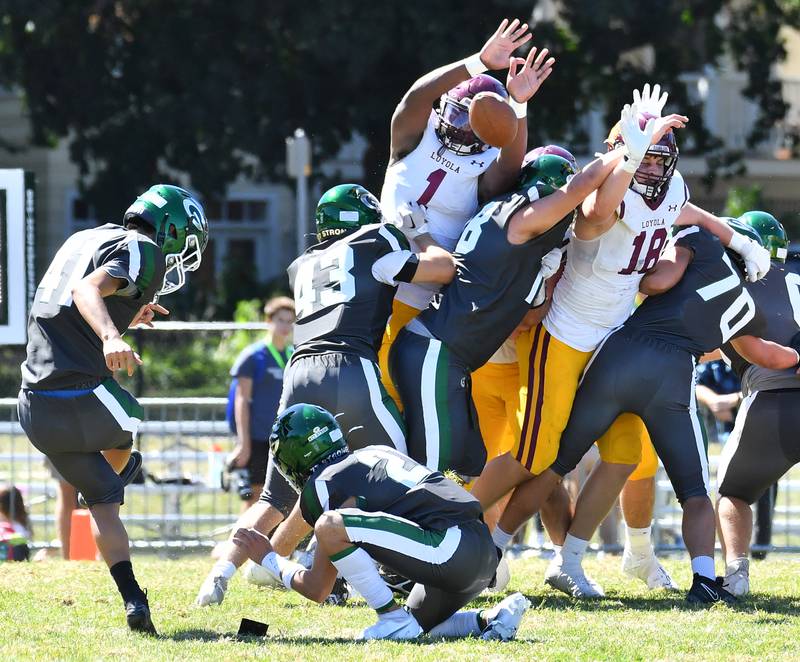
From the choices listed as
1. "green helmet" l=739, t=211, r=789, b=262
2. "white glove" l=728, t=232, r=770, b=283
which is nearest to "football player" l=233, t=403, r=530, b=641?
"white glove" l=728, t=232, r=770, b=283

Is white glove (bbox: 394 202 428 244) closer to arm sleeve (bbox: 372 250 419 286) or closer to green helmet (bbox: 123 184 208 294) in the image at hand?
arm sleeve (bbox: 372 250 419 286)

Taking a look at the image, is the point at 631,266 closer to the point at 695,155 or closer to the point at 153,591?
the point at 153,591

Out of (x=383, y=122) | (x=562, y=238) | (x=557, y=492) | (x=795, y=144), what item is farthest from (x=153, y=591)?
(x=795, y=144)

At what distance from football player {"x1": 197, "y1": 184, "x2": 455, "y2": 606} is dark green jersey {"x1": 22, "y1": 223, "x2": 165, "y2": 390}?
79cm

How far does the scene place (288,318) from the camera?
33.7 ft

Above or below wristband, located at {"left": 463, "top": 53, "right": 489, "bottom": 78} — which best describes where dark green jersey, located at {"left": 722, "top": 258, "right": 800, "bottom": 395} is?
below

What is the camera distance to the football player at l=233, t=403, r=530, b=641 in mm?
5320

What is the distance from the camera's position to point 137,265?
18.3 ft

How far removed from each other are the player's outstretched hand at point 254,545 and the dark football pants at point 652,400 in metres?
1.63

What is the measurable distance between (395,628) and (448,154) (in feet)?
7.35

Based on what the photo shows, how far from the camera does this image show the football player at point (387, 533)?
5320 mm

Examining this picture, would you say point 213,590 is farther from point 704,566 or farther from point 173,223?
point 704,566

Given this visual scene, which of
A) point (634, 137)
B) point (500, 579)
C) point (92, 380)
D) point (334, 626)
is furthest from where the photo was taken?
point (500, 579)

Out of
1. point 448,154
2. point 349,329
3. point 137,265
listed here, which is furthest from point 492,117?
point 137,265
